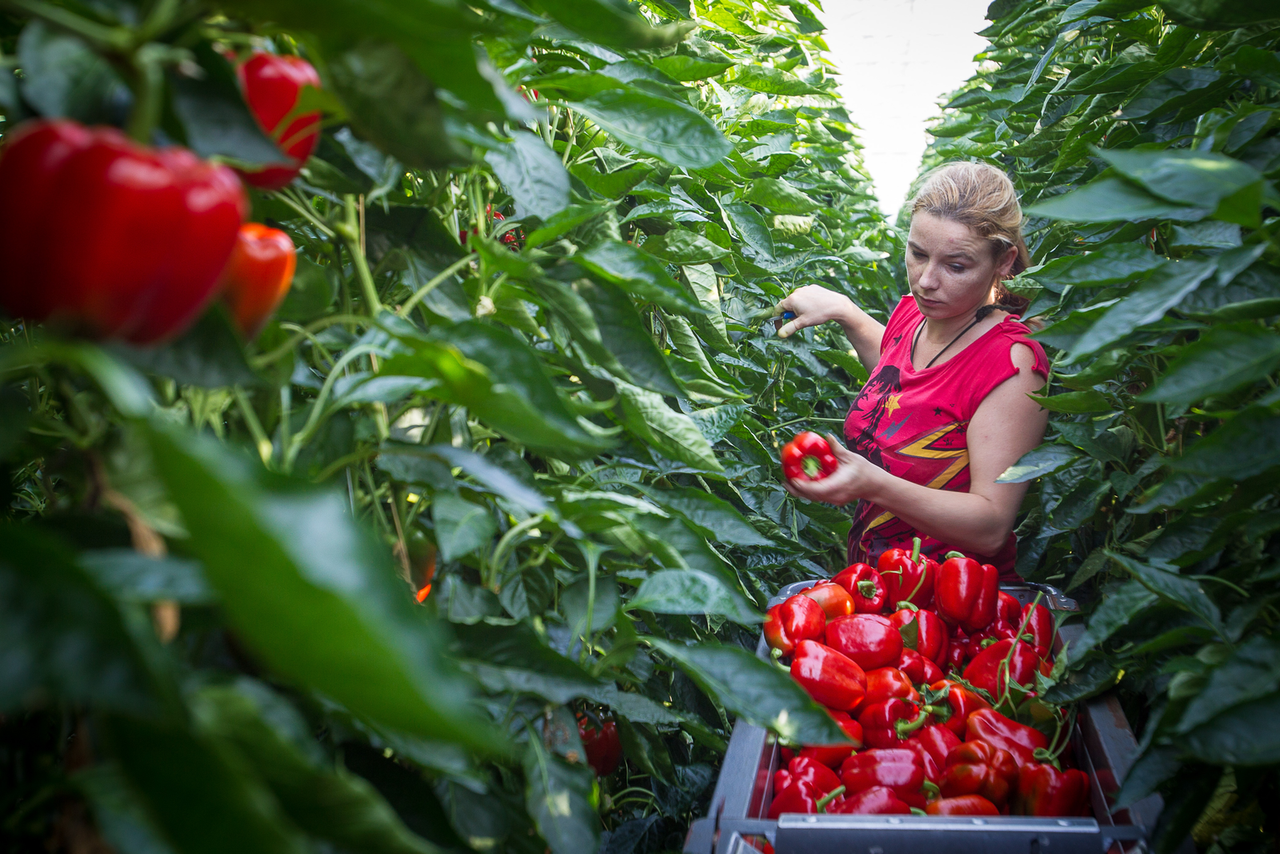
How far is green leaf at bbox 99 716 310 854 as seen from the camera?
0.30 meters

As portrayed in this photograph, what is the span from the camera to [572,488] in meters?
0.83

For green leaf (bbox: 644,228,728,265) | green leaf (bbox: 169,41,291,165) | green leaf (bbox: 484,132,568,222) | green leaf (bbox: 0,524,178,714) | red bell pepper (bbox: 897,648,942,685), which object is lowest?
red bell pepper (bbox: 897,648,942,685)

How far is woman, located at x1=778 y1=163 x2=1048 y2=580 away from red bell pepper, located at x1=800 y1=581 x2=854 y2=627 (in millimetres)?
328

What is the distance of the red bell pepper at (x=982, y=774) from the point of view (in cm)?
125

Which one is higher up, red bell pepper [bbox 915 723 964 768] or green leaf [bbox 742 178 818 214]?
green leaf [bbox 742 178 818 214]

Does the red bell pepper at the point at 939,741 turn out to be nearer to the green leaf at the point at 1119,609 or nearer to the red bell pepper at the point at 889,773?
the red bell pepper at the point at 889,773

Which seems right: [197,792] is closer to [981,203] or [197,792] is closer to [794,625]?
[794,625]

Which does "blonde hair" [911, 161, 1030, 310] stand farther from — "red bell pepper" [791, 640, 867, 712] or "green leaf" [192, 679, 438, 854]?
"green leaf" [192, 679, 438, 854]

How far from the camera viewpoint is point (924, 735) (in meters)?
1.42

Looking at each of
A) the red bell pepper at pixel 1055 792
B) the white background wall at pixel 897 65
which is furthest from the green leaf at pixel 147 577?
the white background wall at pixel 897 65

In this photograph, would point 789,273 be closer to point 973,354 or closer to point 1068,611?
point 973,354

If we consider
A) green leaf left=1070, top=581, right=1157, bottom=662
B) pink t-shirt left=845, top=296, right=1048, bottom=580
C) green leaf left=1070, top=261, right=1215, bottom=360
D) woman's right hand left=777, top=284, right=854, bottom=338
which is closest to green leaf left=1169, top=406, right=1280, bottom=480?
green leaf left=1070, top=261, right=1215, bottom=360

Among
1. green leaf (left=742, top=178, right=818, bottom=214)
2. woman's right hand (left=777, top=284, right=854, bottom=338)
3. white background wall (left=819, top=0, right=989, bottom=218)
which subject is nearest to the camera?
green leaf (left=742, top=178, right=818, bottom=214)

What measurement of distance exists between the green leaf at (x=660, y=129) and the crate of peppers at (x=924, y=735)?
2.56 ft
